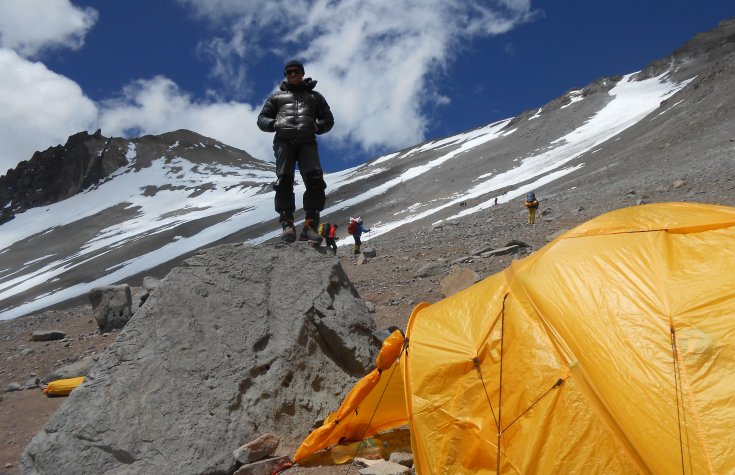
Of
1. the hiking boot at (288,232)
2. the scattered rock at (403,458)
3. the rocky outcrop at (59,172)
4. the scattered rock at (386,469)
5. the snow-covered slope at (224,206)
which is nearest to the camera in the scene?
the scattered rock at (386,469)

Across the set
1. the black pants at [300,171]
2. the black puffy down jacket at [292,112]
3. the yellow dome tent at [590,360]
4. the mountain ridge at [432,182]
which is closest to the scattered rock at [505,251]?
the black pants at [300,171]

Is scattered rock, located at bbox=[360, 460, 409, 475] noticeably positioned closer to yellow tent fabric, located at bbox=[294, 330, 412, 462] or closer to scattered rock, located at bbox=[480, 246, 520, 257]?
yellow tent fabric, located at bbox=[294, 330, 412, 462]

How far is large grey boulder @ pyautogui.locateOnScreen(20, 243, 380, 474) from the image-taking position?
4.88 meters

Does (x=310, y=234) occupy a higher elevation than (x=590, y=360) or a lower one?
higher

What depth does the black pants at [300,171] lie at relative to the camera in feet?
24.2

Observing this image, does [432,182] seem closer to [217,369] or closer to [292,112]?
[292,112]

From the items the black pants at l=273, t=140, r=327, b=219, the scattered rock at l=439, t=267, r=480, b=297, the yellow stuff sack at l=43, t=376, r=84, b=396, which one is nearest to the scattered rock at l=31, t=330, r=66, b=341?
the yellow stuff sack at l=43, t=376, r=84, b=396

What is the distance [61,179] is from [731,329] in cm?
13529

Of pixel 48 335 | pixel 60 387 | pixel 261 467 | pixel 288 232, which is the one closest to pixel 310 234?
pixel 288 232

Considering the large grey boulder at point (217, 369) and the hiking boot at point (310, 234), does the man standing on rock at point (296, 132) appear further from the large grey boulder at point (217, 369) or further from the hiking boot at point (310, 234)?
the large grey boulder at point (217, 369)

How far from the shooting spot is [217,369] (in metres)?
5.46

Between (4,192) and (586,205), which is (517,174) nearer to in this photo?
(586,205)

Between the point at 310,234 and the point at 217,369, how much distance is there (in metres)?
2.68

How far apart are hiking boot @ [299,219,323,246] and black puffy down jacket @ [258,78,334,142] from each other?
3.93 feet
